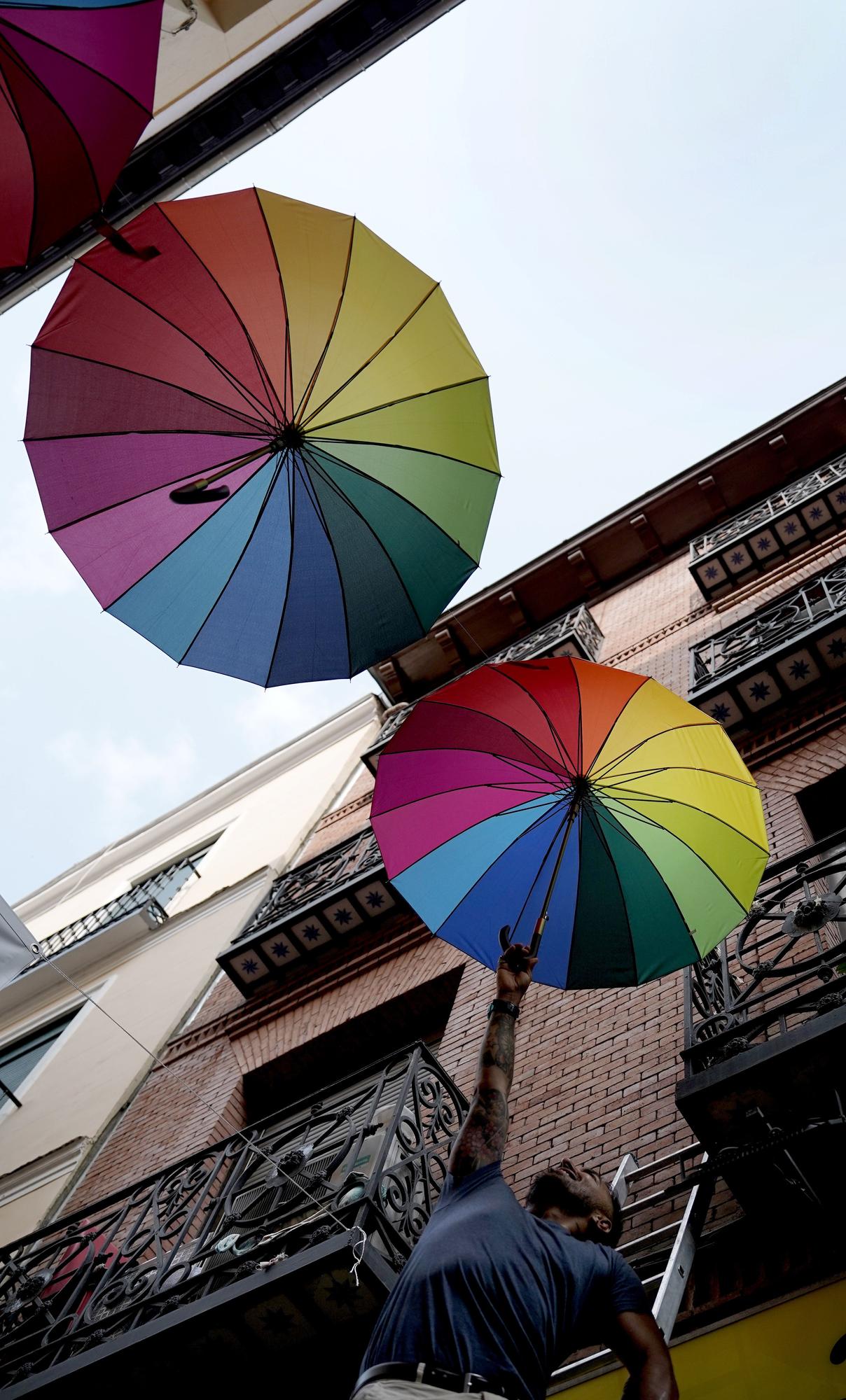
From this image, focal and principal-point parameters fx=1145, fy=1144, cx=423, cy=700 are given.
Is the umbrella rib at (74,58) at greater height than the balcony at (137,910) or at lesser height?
greater

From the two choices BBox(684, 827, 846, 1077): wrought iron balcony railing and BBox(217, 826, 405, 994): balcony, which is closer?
BBox(684, 827, 846, 1077): wrought iron balcony railing

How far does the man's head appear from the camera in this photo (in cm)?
406

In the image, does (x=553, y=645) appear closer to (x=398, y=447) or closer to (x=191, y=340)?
(x=398, y=447)

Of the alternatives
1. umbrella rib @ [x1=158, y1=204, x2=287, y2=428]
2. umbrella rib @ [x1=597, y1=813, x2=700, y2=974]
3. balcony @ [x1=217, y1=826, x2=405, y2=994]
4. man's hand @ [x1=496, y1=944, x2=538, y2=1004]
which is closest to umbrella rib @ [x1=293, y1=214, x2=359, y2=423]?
umbrella rib @ [x1=158, y1=204, x2=287, y2=428]

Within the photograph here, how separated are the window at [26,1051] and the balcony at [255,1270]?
580 cm

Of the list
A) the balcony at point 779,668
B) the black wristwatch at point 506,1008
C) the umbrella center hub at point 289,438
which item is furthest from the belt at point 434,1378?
the balcony at point 779,668

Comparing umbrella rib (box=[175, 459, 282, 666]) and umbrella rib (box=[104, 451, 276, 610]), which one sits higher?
umbrella rib (box=[104, 451, 276, 610])

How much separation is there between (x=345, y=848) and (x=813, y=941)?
6.69 m

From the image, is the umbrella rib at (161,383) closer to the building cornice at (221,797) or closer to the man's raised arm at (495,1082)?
the man's raised arm at (495,1082)

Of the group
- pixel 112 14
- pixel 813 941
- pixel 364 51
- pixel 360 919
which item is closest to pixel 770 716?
pixel 813 941

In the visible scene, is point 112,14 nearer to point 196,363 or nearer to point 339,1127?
point 196,363

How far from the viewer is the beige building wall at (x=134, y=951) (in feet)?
36.8

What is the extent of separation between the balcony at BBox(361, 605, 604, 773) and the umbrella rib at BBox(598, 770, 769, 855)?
729 cm

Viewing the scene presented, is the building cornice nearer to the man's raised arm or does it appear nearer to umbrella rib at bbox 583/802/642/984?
umbrella rib at bbox 583/802/642/984
